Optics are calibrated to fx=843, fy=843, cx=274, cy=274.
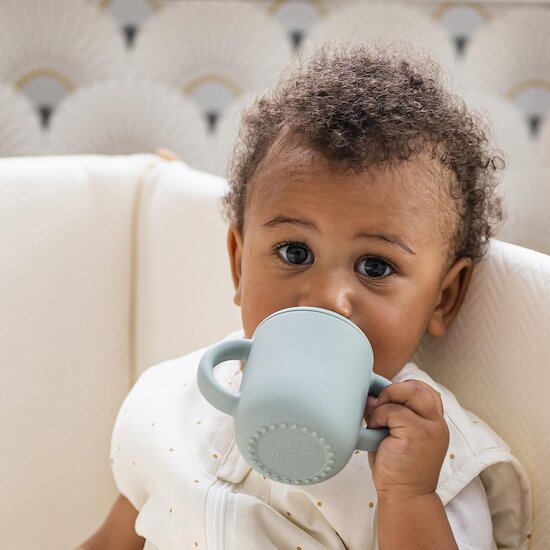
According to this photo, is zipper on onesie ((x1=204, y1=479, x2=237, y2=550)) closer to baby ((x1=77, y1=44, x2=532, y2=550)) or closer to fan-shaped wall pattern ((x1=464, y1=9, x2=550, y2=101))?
baby ((x1=77, y1=44, x2=532, y2=550))

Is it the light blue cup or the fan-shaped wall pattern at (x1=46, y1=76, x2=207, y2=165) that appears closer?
the light blue cup

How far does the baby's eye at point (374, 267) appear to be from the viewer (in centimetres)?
81

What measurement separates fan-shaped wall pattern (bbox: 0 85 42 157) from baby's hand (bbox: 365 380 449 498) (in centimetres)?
135

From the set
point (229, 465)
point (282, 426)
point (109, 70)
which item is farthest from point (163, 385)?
point (109, 70)

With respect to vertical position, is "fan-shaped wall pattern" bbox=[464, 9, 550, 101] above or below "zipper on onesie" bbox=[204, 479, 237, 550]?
above

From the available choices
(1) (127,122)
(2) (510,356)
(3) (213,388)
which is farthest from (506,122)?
(3) (213,388)

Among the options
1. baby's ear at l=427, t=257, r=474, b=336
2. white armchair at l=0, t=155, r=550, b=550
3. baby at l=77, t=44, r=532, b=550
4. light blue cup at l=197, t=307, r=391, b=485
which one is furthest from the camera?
white armchair at l=0, t=155, r=550, b=550

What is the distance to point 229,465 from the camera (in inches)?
34.4

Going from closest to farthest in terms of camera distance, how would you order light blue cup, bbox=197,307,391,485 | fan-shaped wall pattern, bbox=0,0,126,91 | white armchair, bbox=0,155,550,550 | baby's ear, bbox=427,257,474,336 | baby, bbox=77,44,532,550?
light blue cup, bbox=197,307,391,485
baby, bbox=77,44,532,550
baby's ear, bbox=427,257,474,336
white armchair, bbox=0,155,550,550
fan-shaped wall pattern, bbox=0,0,126,91

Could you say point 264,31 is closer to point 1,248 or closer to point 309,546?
point 1,248

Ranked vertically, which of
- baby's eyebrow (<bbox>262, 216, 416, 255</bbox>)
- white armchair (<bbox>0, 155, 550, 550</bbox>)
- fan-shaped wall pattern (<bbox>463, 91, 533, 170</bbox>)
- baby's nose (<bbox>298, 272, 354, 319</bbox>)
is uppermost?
baby's eyebrow (<bbox>262, 216, 416, 255</bbox>)

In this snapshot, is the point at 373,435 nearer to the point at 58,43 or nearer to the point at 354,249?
the point at 354,249

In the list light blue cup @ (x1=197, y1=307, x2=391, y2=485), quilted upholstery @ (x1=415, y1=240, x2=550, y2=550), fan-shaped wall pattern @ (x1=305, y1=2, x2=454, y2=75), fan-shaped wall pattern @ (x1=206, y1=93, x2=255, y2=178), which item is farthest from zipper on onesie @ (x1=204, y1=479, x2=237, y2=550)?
fan-shaped wall pattern @ (x1=305, y1=2, x2=454, y2=75)

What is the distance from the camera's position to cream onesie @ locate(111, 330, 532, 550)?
798 mm
